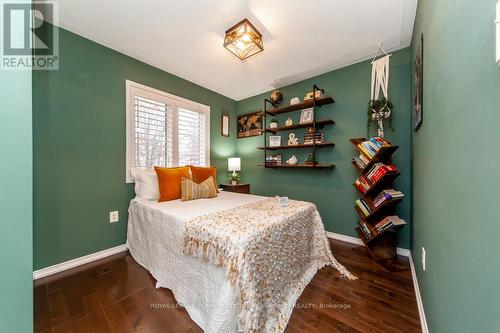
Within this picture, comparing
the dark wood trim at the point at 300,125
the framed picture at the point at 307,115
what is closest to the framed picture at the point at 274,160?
the dark wood trim at the point at 300,125

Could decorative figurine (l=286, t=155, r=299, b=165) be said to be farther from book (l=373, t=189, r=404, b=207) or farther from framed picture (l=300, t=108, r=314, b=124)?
book (l=373, t=189, r=404, b=207)

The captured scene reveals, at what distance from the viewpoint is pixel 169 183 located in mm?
2291

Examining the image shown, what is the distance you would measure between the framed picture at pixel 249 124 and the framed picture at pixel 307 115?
91 centimetres

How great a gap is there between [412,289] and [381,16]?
2.62 metres

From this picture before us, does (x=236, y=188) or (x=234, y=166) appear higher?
(x=234, y=166)

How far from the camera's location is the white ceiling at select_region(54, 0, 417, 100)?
169 cm

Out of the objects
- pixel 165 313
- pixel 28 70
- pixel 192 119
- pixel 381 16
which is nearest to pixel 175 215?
pixel 165 313

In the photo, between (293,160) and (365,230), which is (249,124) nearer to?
(293,160)

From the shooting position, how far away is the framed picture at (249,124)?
3677mm

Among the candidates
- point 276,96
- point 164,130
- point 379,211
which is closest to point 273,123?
point 276,96

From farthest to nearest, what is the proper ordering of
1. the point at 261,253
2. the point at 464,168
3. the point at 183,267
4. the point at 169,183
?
the point at 169,183 < the point at 183,267 < the point at 261,253 < the point at 464,168

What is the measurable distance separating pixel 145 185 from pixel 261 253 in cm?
183

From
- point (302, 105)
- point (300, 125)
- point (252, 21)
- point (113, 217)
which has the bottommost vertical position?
point (113, 217)

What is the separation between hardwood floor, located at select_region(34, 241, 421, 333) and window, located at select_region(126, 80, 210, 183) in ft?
3.96
